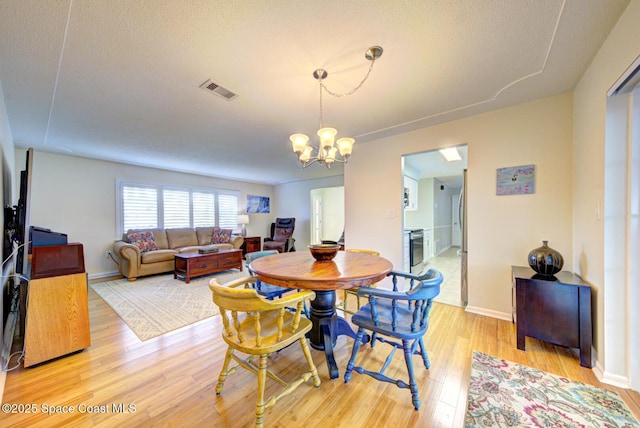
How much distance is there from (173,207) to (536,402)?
6568 millimetres

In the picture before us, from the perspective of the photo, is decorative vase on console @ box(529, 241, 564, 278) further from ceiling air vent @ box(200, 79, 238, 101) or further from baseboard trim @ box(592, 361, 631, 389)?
ceiling air vent @ box(200, 79, 238, 101)

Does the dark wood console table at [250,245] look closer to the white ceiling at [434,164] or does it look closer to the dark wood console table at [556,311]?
the white ceiling at [434,164]

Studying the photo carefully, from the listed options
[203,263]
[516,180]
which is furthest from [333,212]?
[516,180]

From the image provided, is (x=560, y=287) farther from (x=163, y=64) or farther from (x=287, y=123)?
(x=163, y=64)

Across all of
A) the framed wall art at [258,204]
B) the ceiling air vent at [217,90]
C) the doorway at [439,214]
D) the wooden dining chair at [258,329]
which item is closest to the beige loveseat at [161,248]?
the framed wall art at [258,204]

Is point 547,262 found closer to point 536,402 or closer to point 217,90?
point 536,402

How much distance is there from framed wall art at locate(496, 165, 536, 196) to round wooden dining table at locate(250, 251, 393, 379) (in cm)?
175

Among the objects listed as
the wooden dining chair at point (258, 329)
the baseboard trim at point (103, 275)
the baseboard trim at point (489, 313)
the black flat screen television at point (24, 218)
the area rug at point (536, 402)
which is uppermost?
the black flat screen television at point (24, 218)

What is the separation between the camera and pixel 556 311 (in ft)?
6.09

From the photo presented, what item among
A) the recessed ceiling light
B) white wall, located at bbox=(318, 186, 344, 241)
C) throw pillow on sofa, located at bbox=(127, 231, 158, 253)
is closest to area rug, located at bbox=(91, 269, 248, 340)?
throw pillow on sofa, located at bbox=(127, 231, 158, 253)

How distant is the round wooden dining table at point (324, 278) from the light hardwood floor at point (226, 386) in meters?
0.17

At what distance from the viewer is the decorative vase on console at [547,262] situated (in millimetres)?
1975

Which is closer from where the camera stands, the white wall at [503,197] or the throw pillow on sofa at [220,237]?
the white wall at [503,197]

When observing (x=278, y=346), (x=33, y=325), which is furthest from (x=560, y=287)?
(x=33, y=325)
